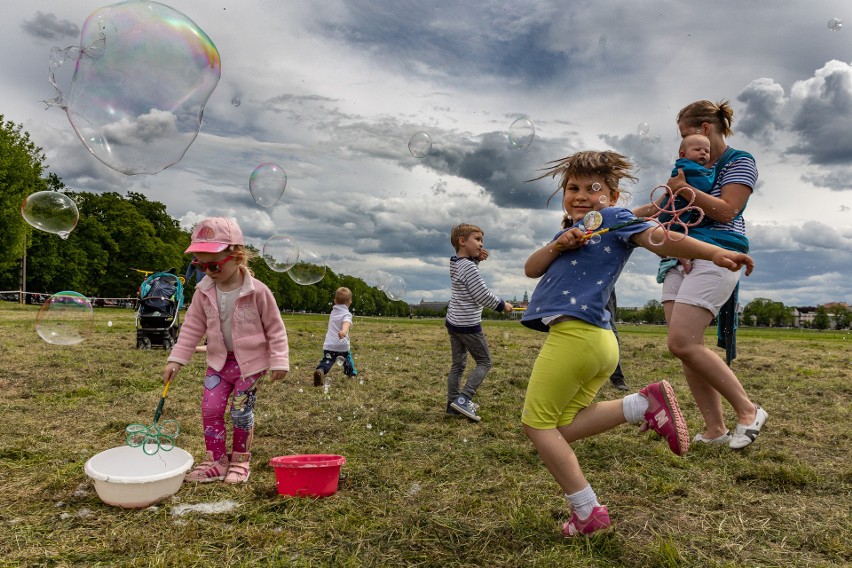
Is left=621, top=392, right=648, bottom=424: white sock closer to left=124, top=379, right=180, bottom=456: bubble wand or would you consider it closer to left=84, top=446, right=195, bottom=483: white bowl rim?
left=84, top=446, right=195, bottom=483: white bowl rim

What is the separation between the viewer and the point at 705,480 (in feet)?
13.8

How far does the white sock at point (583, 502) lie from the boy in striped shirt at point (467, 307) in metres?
3.35

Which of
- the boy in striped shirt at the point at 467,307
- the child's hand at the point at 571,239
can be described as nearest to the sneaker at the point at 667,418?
the child's hand at the point at 571,239

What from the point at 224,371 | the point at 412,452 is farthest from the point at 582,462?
the point at 224,371

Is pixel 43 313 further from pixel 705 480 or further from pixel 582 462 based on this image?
pixel 705 480

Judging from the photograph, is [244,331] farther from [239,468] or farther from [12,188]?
[12,188]

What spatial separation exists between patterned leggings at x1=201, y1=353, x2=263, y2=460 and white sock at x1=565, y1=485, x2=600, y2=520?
8.48ft

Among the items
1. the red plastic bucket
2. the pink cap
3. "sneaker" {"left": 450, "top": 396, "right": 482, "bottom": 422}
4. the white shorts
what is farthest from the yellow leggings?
"sneaker" {"left": 450, "top": 396, "right": 482, "bottom": 422}

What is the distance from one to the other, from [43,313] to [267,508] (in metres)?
6.66

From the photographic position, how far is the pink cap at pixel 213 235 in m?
4.39

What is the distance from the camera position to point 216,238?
14.7 ft

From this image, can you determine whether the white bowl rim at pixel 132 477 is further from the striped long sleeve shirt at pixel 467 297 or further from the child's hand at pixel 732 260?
the striped long sleeve shirt at pixel 467 297

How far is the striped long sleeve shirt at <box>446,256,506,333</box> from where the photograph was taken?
21.5ft

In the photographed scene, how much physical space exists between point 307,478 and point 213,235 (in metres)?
1.94
